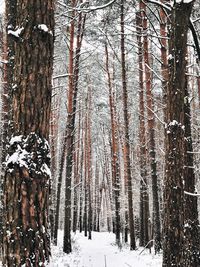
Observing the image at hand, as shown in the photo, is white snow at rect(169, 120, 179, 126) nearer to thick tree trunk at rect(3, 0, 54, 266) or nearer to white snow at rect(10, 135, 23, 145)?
thick tree trunk at rect(3, 0, 54, 266)

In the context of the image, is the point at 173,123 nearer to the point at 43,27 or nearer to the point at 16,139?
the point at 43,27

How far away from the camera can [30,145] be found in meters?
2.85

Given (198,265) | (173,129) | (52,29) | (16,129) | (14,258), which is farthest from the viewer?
(198,265)

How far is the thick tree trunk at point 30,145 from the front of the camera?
2697 millimetres

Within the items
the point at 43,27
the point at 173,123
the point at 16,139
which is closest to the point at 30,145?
the point at 16,139

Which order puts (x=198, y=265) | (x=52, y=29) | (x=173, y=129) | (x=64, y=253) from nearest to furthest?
(x=52, y=29)
(x=173, y=129)
(x=198, y=265)
(x=64, y=253)

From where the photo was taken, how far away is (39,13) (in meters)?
3.06

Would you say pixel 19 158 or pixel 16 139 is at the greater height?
pixel 16 139

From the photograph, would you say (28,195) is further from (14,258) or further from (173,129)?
(173,129)

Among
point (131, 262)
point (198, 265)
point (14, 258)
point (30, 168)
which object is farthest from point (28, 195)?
point (131, 262)

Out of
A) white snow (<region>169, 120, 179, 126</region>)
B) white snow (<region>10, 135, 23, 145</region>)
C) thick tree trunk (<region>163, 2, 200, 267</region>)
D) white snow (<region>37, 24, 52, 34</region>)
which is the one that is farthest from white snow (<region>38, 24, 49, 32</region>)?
white snow (<region>169, 120, 179, 126</region>)

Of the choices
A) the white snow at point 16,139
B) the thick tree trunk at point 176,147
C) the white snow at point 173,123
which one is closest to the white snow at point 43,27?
the white snow at point 16,139

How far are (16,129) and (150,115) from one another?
33.5 feet

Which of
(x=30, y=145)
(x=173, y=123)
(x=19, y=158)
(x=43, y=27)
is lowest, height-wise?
(x=19, y=158)
